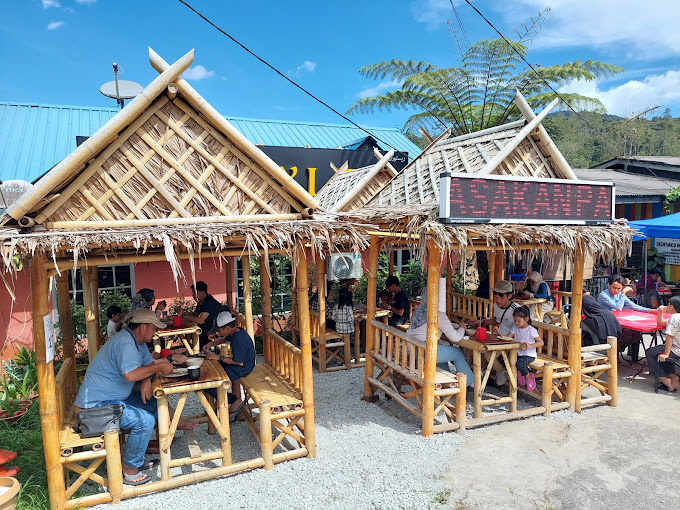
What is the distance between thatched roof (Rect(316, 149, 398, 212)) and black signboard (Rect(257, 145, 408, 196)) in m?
0.63

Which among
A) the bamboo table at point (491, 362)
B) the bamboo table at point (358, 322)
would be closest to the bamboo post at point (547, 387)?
the bamboo table at point (491, 362)

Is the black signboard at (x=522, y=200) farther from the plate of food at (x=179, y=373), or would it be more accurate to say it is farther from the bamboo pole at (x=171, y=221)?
the plate of food at (x=179, y=373)

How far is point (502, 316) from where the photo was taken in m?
7.25

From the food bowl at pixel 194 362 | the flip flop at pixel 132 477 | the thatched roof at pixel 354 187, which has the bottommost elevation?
the flip flop at pixel 132 477

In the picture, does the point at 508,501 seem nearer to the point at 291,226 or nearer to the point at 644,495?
the point at 644,495

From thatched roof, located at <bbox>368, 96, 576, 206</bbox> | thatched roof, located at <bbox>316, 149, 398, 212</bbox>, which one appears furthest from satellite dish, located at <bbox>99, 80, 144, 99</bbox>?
thatched roof, located at <bbox>368, 96, 576, 206</bbox>

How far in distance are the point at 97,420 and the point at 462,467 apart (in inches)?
153

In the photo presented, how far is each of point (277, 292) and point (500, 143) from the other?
20.9 feet

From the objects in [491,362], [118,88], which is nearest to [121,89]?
[118,88]

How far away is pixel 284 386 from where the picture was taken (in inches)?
222

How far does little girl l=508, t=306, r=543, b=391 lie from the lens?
6406 millimetres

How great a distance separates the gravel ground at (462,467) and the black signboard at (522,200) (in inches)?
109

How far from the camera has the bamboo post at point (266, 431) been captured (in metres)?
4.91

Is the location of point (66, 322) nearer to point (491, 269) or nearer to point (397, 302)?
Result: point (397, 302)
